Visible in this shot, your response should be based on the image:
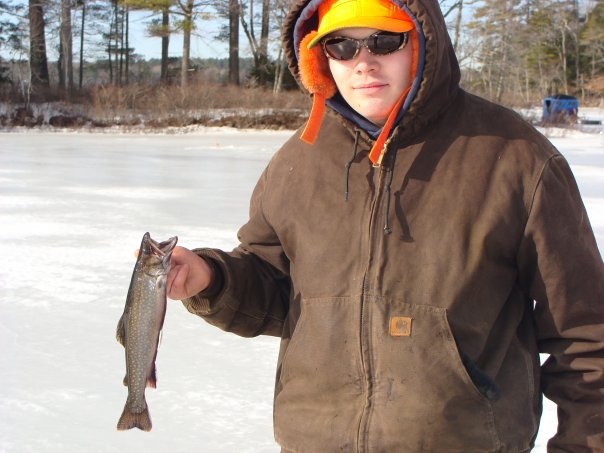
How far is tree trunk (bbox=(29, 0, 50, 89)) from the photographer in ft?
109

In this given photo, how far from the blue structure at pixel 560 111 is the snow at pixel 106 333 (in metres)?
15.5

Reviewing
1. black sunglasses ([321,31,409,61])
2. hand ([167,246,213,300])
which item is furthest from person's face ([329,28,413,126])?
hand ([167,246,213,300])

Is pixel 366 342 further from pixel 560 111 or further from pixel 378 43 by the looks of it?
pixel 560 111

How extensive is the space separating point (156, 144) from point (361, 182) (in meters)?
18.5

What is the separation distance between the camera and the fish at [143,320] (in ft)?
6.89

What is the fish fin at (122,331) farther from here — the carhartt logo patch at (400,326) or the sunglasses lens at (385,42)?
the sunglasses lens at (385,42)

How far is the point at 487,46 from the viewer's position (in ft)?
144

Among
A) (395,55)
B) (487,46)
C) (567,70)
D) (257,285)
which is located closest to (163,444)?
(257,285)

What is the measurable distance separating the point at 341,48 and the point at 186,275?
31.6 inches

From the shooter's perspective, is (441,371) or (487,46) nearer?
(441,371)

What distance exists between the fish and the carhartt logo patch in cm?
67

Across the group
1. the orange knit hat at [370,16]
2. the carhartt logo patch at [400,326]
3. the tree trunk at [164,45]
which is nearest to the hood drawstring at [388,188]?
the carhartt logo patch at [400,326]

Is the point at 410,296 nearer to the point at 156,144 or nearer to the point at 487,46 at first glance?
the point at 156,144

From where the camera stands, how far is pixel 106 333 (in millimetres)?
4746
